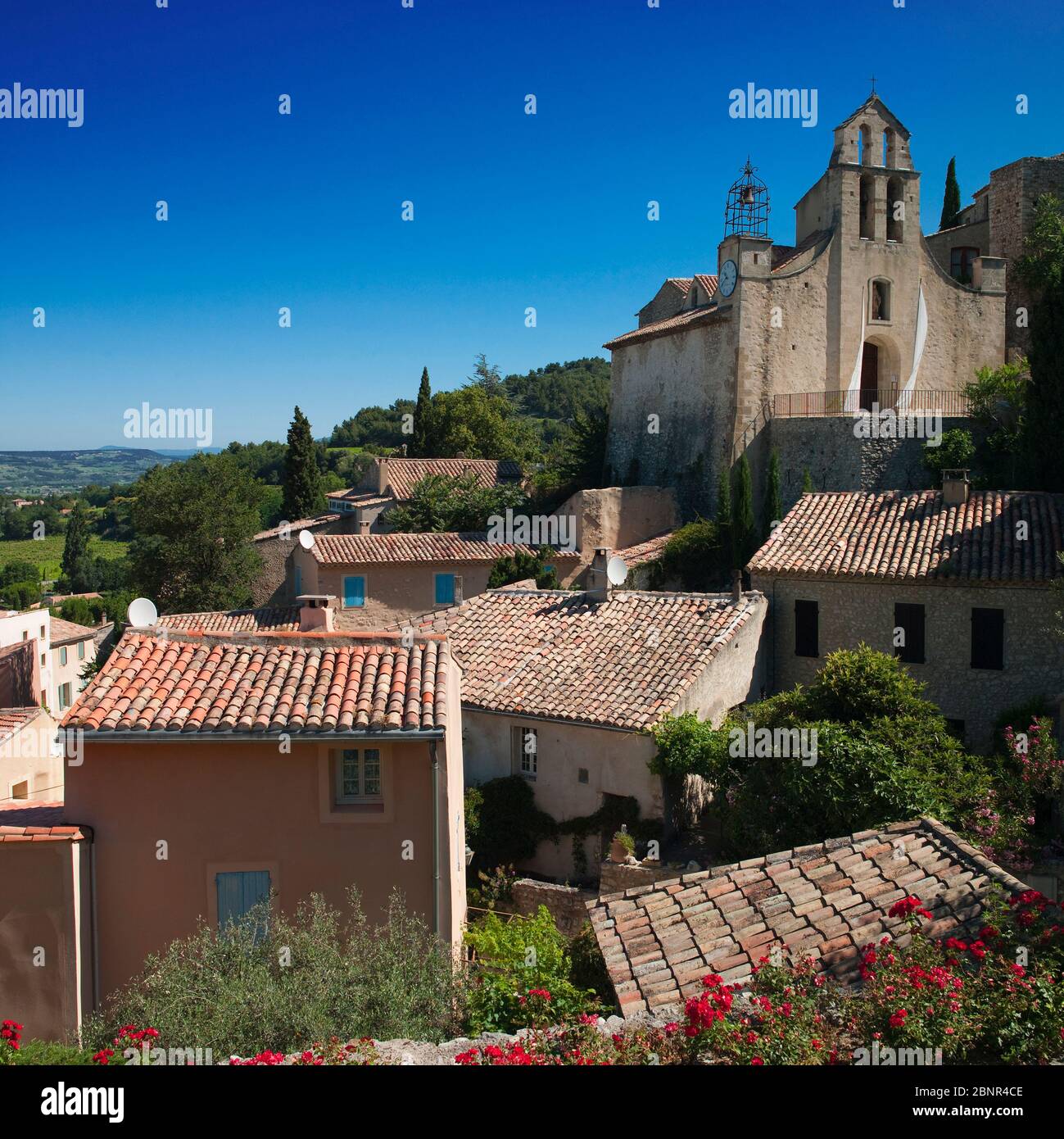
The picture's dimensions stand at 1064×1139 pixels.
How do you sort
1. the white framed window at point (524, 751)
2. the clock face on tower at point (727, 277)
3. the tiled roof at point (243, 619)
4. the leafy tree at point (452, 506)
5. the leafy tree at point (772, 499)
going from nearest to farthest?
→ the white framed window at point (524, 751), the leafy tree at point (772, 499), the clock face on tower at point (727, 277), the tiled roof at point (243, 619), the leafy tree at point (452, 506)

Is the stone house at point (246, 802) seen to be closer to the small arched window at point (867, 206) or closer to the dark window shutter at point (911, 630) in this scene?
the dark window shutter at point (911, 630)

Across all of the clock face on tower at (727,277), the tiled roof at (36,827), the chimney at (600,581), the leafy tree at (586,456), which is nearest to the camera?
the tiled roof at (36,827)

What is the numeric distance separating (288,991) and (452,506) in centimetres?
3144

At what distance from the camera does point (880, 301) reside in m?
33.9

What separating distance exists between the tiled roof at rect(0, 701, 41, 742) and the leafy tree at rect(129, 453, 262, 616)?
24.2 meters

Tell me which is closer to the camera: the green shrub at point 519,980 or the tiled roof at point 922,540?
the green shrub at point 519,980

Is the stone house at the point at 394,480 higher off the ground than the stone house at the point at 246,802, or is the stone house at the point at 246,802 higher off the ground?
the stone house at the point at 394,480

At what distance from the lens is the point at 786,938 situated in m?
10.1

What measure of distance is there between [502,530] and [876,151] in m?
17.6

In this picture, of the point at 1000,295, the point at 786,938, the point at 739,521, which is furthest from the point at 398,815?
the point at 1000,295

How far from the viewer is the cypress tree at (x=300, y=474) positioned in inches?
2188

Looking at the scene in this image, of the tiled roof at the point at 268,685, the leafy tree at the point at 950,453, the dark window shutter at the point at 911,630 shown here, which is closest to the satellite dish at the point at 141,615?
the tiled roof at the point at 268,685

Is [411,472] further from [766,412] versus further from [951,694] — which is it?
[951,694]

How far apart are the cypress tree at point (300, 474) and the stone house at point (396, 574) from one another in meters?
21.5
